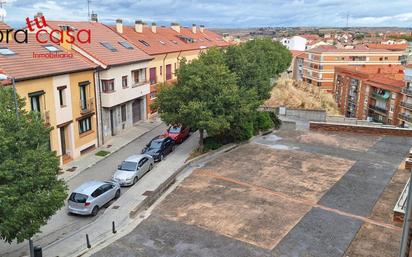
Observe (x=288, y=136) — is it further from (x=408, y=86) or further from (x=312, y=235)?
(x=408, y=86)

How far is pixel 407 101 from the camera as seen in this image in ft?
224

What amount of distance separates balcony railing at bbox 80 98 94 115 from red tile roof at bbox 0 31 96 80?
2635 millimetres

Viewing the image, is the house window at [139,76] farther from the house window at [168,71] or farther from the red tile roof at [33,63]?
the house window at [168,71]

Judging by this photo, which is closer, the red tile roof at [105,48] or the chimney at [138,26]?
the red tile roof at [105,48]

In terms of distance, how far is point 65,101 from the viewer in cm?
2794

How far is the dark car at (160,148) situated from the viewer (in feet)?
95.7

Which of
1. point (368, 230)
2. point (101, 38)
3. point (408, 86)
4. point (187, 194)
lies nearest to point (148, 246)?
A: point (187, 194)

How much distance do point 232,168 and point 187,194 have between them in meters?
5.41

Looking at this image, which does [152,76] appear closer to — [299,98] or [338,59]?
[299,98]

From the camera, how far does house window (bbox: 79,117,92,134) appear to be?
30306 mm

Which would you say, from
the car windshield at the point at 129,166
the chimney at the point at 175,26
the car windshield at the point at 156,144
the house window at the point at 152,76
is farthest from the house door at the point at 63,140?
the chimney at the point at 175,26

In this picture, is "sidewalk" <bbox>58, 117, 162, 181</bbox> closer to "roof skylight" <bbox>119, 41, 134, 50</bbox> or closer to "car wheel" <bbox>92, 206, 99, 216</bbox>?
"car wheel" <bbox>92, 206, 99, 216</bbox>

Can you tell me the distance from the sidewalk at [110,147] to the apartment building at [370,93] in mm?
51006

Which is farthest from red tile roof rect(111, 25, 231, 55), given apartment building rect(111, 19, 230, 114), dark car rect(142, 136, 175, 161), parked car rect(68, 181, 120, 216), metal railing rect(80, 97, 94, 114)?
parked car rect(68, 181, 120, 216)
